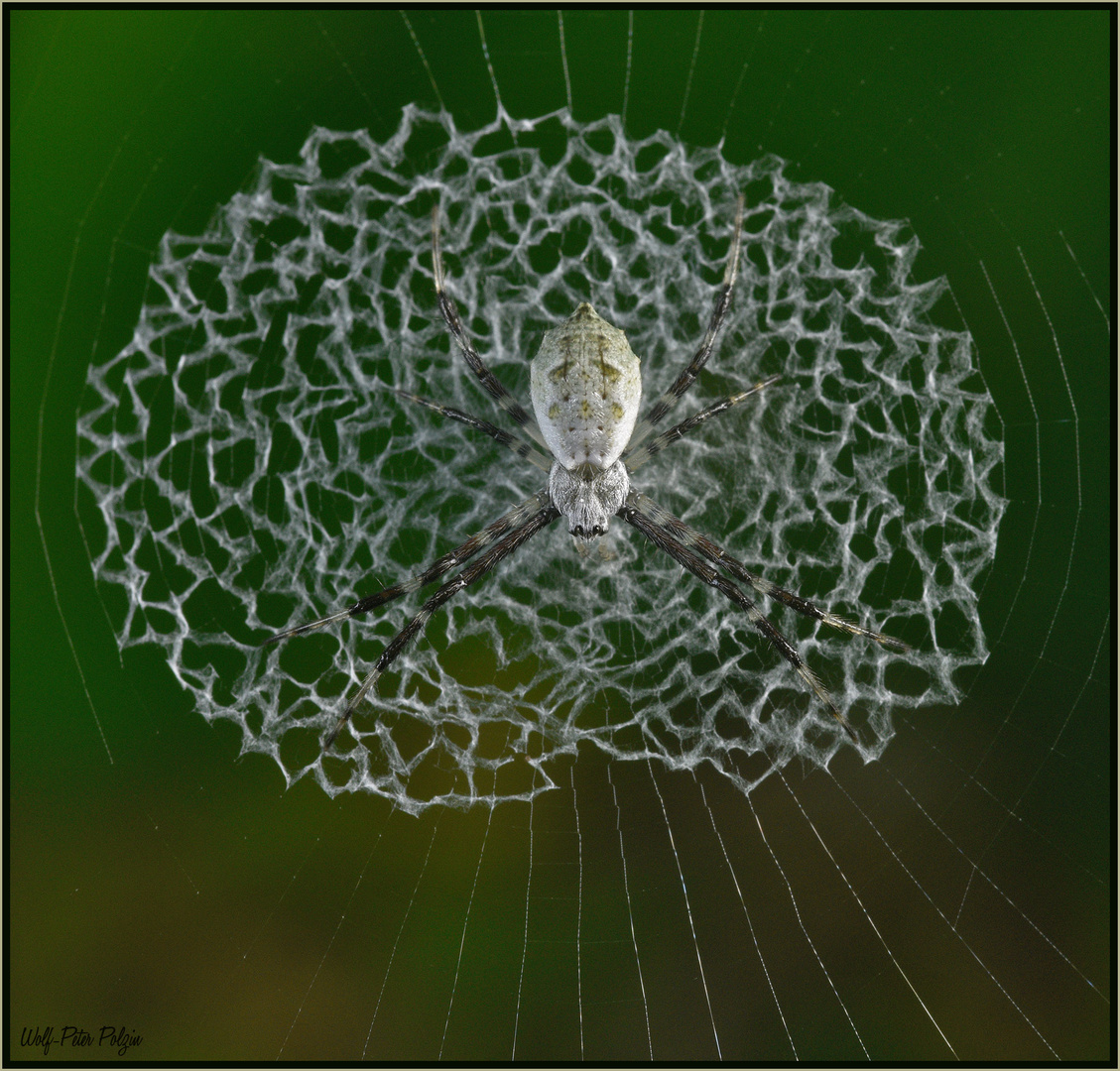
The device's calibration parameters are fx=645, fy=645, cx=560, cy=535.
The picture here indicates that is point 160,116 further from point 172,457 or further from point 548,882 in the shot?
point 548,882

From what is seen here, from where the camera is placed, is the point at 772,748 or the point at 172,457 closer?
the point at 772,748

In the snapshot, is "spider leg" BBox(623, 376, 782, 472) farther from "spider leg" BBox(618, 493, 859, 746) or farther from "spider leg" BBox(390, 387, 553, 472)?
"spider leg" BBox(390, 387, 553, 472)

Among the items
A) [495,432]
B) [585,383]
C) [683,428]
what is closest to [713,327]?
[683,428]

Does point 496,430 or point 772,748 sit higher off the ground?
point 496,430

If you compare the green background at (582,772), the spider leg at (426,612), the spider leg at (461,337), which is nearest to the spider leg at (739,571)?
the green background at (582,772)

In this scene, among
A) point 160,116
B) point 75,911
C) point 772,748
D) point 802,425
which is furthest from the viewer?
point 802,425

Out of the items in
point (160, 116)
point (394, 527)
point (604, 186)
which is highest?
point (604, 186)

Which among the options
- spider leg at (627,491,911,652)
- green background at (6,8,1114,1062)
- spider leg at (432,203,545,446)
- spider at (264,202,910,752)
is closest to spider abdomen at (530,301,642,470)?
spider at (264,202,910,752)

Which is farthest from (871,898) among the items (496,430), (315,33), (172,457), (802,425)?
(315,33)
